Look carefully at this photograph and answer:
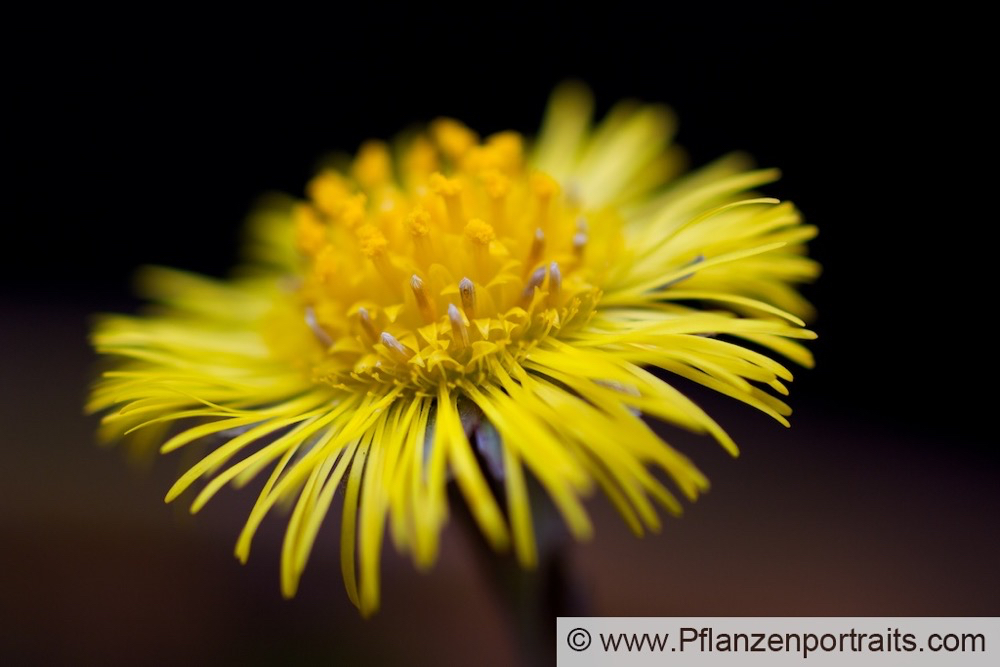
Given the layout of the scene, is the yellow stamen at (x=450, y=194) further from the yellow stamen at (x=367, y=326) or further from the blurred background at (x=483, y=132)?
the blurred background at (x=483, y=132)

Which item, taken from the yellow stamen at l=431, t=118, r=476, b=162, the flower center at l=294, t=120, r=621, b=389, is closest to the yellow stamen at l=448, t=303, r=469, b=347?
the flower center at l=294, t=120, r=621, b=389

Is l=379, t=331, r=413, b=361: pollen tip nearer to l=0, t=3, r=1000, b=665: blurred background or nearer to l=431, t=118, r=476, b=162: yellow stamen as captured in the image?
l=0, t=3, r=1000, b=665: blurred background

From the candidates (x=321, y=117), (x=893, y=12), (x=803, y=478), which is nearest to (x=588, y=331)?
(x=803, y=478)

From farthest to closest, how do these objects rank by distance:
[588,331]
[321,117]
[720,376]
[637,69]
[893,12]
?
[321,117] → [637,69] → [893,12] → [588,331] → [720,376]

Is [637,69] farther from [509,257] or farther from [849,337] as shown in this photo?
[509,257]

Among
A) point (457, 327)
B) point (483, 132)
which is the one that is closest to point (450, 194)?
point (457, 327)

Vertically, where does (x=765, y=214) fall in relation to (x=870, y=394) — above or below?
below

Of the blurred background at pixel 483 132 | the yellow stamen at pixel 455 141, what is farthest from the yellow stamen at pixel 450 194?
the blurred background at pixel 483 132
